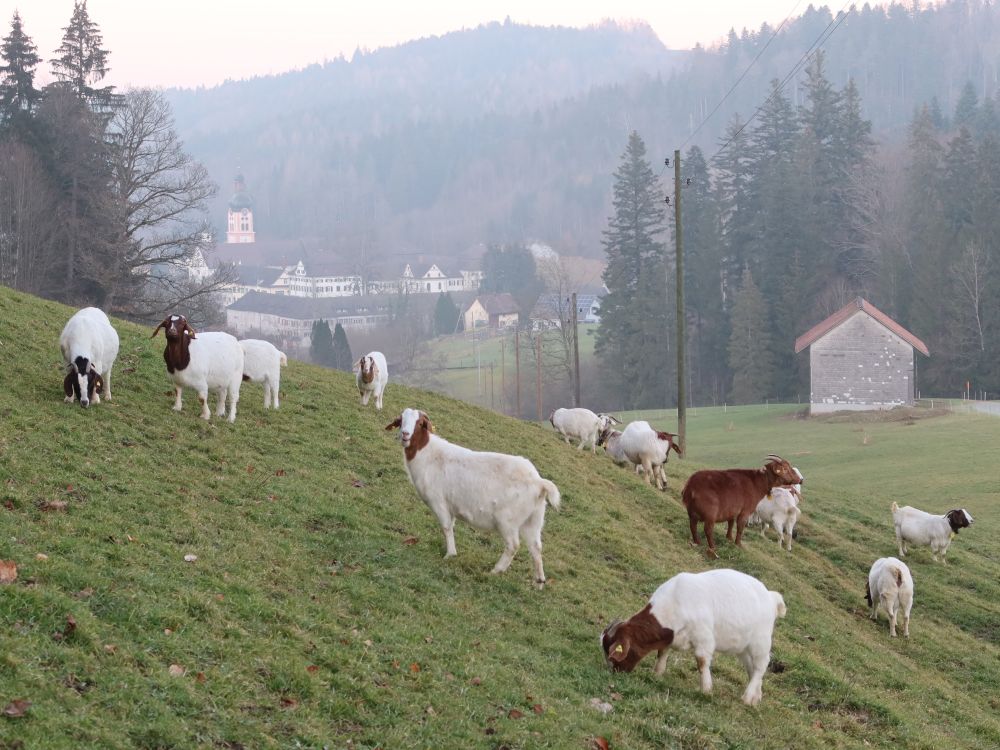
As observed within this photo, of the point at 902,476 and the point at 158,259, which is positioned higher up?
the point at 158,259

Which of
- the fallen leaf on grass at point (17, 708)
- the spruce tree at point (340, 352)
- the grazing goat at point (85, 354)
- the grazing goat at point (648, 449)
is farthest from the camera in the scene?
the spruce tree at point (340, 352)

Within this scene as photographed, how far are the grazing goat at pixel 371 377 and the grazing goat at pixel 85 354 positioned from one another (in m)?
6.57

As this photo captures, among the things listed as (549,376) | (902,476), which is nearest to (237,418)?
(902,476)

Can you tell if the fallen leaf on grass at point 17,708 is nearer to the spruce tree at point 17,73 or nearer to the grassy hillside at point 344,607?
the grassy hillside at point 344,607

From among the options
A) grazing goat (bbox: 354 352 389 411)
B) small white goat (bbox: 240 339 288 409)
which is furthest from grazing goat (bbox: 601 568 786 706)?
grazing goat (bbox: 354 352 389 411)

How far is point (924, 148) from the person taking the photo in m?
103

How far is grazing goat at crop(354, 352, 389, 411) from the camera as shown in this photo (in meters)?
23.2

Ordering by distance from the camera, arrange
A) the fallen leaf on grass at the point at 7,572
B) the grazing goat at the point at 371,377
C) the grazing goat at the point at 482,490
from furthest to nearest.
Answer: the grazing goat at the point at 371,377
the grazing goat at the point at 482,490
the fallen leaf on grass at the point at 7,572

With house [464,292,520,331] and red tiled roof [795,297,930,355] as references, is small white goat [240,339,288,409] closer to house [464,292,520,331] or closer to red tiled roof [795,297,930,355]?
red tiled roof [795,297,930,355]

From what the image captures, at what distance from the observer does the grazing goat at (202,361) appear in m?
17.3

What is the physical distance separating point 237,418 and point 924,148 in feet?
318

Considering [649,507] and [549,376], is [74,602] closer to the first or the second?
[649,507]

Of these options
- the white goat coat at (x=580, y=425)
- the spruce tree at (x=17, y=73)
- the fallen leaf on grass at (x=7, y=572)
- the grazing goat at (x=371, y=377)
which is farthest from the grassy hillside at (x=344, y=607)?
the spruce tree at (x=17, y=73)

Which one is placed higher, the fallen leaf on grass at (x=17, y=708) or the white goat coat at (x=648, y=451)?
the fallen leaf on grass at (x=17, y=708)
